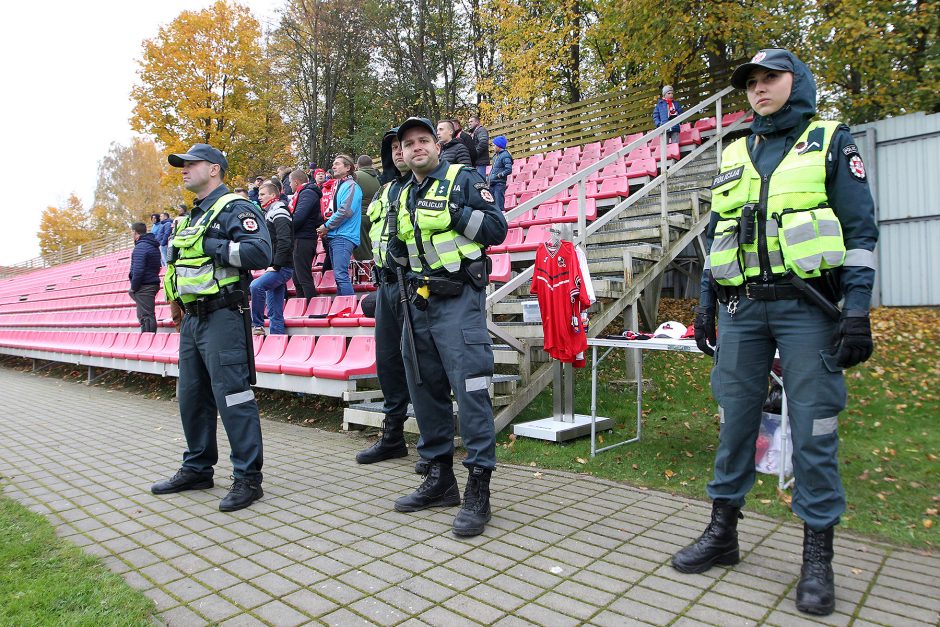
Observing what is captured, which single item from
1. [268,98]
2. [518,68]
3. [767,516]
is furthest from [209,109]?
[767,516]

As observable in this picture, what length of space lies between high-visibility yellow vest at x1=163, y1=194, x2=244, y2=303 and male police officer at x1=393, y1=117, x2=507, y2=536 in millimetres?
1152

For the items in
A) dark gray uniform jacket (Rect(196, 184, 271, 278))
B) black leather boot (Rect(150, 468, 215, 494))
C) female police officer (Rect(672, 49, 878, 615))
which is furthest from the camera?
black leather boot (Rect(150, 468, 215, 494))

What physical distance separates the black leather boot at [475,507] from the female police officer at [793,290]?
1.01m

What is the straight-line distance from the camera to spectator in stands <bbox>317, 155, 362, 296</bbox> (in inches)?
309

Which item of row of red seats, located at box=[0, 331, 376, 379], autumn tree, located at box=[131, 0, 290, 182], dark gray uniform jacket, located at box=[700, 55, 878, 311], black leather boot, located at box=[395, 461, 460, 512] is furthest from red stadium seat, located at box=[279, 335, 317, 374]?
autumn tree, located at box=[131, 0, 290, 182]

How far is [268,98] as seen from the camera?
2675cm

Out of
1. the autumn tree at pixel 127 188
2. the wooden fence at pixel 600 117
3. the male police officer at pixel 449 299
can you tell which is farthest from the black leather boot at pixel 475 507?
the autumn tree at pixel 127 188

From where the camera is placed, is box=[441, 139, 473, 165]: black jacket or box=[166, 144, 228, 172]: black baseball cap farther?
box=[441, 139, 473, 165]: black jacket

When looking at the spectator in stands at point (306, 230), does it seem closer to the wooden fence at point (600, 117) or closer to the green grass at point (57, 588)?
the green grass at point (57, 588)

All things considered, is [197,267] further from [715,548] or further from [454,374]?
[715,548]

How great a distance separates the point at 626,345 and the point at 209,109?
978 inches

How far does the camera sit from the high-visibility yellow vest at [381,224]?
155 inches

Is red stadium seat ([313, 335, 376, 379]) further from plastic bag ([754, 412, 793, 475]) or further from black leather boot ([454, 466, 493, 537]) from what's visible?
plastic bag ([754, 412, 793, 475])

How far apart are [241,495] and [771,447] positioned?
11.2ft
